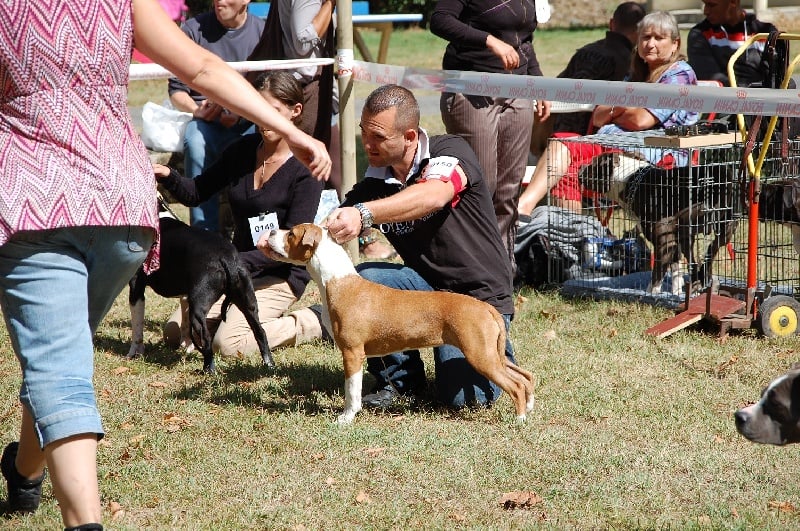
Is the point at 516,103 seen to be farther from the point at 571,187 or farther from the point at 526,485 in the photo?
the point at 526,485

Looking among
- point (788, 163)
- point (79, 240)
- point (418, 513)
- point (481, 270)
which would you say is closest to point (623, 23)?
point (788, 163)

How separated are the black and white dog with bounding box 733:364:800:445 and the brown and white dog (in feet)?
5.18

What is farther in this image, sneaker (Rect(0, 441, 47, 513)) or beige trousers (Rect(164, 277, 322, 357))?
beige trousers (Rect(164, 277, 322, 357))

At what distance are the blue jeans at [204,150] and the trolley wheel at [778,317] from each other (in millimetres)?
3854

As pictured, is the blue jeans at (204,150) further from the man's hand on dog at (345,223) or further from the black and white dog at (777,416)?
the black and white dog at (777,416)

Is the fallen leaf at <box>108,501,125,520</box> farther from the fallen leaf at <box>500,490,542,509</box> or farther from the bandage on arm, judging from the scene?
the bandage on arm

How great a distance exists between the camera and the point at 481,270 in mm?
4633

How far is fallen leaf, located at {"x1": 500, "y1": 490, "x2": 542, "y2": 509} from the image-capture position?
3.56 metres

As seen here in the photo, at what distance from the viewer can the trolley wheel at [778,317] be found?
5.66 meters

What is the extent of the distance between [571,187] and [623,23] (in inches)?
112

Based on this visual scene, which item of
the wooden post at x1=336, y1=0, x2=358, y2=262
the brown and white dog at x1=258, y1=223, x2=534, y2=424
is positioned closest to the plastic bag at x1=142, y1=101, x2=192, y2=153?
the wooden post at x1=336, y1=0, x2=358, y2=262

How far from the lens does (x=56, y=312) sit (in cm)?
255

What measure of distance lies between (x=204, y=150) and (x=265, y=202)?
199 cm

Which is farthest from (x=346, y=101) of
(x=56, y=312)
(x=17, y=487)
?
(x=56, y=312)
